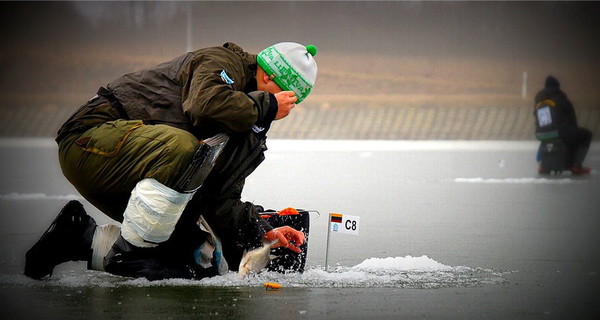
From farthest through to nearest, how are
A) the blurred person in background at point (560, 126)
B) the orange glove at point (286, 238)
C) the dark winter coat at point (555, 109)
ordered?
the dark winter coat at point (555, 109) → the blurred person in background at point (560, 126) → the orange glove at point (286, 238)

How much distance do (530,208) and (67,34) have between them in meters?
14.6

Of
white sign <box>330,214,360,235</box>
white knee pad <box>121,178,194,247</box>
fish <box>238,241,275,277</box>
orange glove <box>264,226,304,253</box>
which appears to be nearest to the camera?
white knee pad <box>121,178,194,247</box>

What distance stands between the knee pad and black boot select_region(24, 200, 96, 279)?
1.60 ft

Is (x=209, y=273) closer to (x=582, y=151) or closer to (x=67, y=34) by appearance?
(x=582, y=151)

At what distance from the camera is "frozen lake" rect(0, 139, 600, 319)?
114 inches

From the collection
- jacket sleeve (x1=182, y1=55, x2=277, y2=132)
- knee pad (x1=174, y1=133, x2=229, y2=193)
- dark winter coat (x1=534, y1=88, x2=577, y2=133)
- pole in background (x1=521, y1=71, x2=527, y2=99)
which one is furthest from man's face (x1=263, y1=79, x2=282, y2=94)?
pole in background (x1=521, y1=71, x2=527, y2=99)

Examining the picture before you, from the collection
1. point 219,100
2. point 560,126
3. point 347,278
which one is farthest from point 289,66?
point 560,126

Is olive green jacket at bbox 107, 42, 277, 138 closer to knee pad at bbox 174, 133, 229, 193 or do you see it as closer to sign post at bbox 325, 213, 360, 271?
knee pad at bbox 174, 133, 229, 193

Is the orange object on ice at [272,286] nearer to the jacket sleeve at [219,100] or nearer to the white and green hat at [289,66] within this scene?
the jacket sleeve at [219,100]

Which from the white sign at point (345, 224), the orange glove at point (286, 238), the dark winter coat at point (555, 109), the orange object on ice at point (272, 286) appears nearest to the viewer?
the orange object on ice at point (272, 286)

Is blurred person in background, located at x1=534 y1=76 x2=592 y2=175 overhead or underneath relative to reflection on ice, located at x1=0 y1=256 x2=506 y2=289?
overhead

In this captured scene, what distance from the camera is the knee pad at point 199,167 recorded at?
10.2ft

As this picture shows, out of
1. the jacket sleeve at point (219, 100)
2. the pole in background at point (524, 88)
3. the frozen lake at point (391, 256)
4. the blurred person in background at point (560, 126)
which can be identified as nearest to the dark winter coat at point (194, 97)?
the jacket sleeve at point (219, 100)

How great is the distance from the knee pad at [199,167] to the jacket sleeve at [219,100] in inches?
3.5
